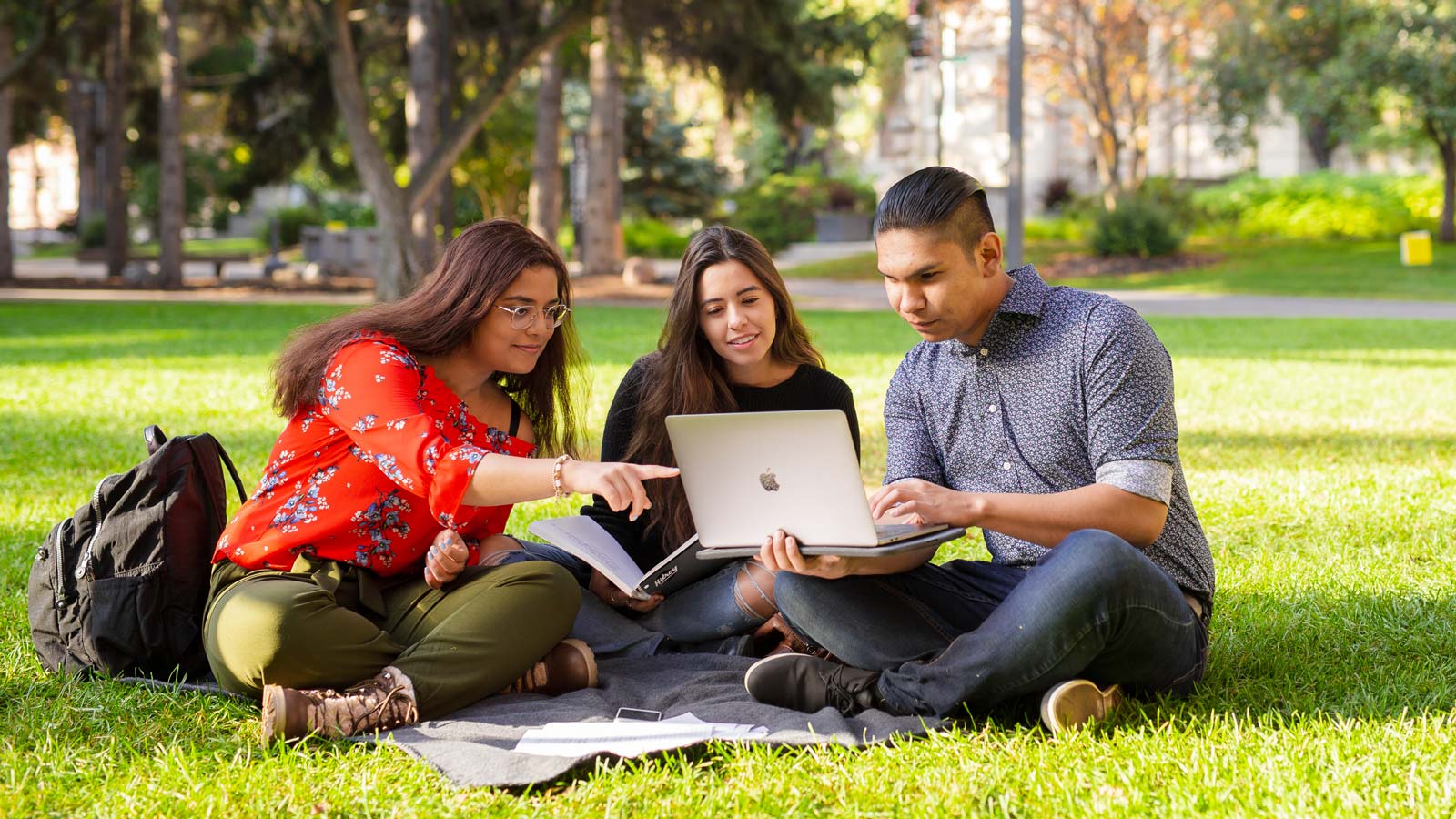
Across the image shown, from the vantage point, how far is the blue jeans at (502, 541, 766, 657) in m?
4.25

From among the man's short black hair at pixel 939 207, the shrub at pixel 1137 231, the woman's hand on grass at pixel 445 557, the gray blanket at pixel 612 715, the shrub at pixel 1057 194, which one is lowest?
the gray blanket at pixel 612 715

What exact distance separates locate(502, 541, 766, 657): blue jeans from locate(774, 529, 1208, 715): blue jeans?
0.55 meters

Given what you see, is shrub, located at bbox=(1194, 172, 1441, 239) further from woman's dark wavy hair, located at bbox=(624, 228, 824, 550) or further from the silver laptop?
the silver laptop

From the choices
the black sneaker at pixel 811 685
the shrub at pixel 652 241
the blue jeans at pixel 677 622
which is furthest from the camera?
the shrub at pixel 652 241

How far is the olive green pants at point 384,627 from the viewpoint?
3.46 meters

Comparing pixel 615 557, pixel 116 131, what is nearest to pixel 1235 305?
pixel 116 131

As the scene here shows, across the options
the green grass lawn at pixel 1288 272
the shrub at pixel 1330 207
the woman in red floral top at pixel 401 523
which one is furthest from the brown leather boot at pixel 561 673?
the shrub at pixel 1330 207

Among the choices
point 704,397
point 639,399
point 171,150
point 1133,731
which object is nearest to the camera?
point 1133,731

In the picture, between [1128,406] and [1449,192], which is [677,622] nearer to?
[1128,406]

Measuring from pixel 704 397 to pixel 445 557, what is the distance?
97cm

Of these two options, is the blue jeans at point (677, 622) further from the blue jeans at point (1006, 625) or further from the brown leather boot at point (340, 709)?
the brown leather boot at point (340, 709)

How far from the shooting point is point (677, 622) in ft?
14.4

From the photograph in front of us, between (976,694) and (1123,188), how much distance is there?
29.7 metres

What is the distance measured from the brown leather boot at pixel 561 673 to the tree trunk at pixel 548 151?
806 inches
